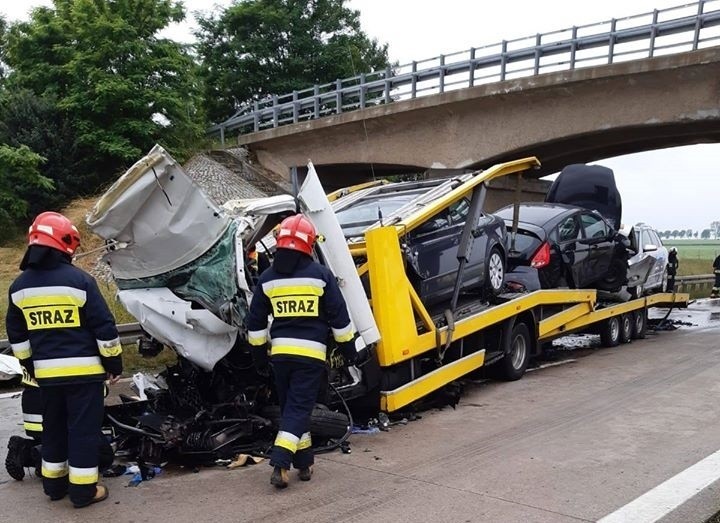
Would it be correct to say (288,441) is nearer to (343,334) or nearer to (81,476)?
(343,334)

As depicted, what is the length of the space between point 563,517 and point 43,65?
2256 centimetres

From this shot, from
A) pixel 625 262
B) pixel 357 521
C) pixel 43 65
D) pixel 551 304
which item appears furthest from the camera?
pixel 43 65

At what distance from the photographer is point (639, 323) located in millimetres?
12234

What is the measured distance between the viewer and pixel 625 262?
11297 mm

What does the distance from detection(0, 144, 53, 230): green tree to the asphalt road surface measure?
470 inches

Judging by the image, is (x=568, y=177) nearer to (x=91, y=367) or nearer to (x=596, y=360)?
(x=596, y=360)

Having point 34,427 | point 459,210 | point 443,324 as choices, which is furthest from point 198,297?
point 459,210

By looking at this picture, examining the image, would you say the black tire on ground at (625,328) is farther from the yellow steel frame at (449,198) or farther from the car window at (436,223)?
the car window at (436,223)

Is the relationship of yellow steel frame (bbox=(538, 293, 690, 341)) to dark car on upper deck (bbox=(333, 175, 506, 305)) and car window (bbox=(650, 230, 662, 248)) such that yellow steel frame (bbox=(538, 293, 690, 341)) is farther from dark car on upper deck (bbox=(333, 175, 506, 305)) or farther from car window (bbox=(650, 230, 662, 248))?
car window (bbox=(650, 230, 662, 248))

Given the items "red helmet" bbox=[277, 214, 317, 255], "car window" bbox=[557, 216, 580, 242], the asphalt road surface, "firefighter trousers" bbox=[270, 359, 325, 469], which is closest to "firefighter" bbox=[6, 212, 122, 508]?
the asphalt road surface

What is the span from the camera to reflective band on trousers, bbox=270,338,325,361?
4.72 meters

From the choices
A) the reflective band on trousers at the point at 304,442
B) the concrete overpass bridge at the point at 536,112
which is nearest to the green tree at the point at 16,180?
the concrete overpass bridge at the point at 536,112

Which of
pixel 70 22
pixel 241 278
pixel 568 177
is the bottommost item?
pixel 241 278

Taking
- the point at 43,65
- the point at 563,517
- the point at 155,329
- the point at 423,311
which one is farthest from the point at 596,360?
the point at 43,65
